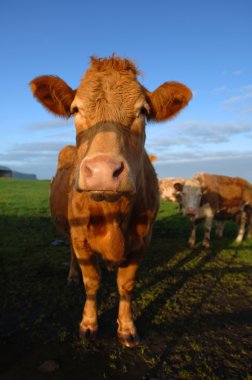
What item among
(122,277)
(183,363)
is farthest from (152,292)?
(183,363)

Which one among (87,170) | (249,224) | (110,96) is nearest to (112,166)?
(87,170)

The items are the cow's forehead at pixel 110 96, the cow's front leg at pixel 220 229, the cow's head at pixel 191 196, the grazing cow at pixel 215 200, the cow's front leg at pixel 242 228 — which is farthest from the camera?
the cow's front leg at pixel 220 229

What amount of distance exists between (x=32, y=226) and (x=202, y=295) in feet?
21.8

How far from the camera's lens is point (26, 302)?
3.82 meters

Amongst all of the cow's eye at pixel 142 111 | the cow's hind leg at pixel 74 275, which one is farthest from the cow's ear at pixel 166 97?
the cow's hind leg at pixel 74 275

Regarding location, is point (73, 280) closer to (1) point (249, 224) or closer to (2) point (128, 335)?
(2) point (128, 335)

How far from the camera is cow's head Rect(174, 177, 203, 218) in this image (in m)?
8.45

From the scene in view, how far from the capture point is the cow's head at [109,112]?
1.91 metres

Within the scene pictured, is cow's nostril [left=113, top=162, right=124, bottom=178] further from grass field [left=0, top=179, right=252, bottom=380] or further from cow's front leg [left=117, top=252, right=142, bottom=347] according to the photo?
grass field [left=0, top=179, right=252, bottom=380]

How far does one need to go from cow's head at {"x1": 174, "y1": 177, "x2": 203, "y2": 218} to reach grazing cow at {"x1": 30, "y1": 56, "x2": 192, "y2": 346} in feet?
16.9

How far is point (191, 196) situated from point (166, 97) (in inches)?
244

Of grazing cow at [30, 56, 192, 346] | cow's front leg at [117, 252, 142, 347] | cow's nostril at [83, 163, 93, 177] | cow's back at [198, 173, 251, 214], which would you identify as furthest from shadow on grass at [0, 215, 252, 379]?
cow's back at [198, 173, 251, 214]

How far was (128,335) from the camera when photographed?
9.82 ft

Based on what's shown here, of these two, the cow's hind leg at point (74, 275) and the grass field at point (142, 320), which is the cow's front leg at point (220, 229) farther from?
the cow's hind leg at point (74, 275)
